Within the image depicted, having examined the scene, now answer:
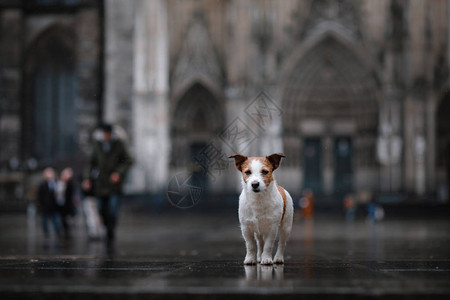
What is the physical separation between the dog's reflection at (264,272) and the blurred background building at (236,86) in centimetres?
2272

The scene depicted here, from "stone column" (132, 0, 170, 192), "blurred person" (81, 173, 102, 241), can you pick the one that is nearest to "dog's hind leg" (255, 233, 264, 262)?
"blurred person" (81, 173, 102, 241)

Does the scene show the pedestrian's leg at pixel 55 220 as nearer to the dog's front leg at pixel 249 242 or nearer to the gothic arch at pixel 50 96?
the dog's front leg at pixel 249 242

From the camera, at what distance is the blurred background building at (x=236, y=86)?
92.7 feet

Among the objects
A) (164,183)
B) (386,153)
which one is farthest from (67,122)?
(386,153)

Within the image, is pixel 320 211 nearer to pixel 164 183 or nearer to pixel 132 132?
pixel 164 183

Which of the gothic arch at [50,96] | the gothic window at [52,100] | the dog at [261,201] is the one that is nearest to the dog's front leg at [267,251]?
the dog at [261,201]

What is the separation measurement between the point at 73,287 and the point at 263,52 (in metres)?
26.4

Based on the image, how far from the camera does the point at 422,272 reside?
386cm

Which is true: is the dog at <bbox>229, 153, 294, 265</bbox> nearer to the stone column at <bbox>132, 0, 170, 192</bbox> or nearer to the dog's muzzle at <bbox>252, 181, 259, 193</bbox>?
the dog's muzzle at <bbox>252, 181, 259, 193</bbox>

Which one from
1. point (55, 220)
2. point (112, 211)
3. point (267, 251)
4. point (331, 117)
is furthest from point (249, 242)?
point (331, 117)

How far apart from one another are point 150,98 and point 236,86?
4154mm

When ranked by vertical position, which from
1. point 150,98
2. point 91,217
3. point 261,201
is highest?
point 150,98

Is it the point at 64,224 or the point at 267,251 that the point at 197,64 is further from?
the point at 267,251

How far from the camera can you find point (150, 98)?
93.4 feet
